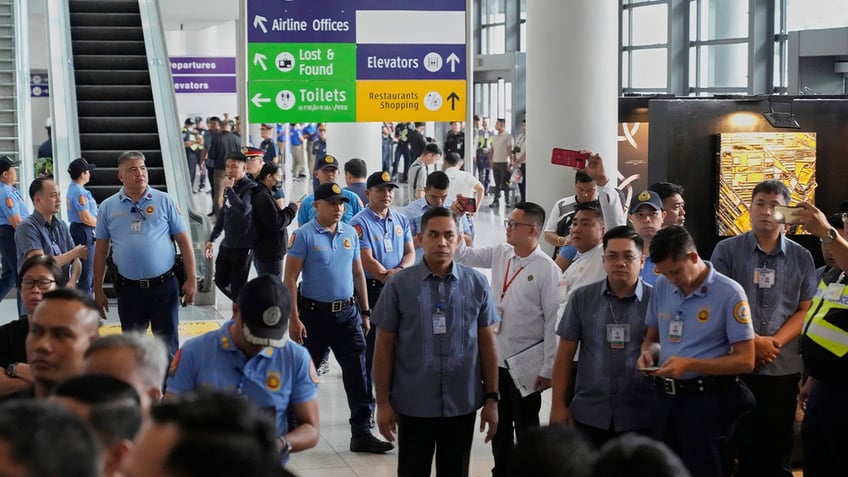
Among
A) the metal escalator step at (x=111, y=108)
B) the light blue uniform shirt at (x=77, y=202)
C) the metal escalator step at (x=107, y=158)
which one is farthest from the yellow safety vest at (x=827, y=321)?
the metal escalator step at (x=111, y=108)

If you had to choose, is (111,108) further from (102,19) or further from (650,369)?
(650,369)

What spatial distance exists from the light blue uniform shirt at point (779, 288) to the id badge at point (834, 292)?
0.37m

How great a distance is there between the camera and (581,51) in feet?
34.6

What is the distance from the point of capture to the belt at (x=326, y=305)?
7.54m

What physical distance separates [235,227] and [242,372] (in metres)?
6.82

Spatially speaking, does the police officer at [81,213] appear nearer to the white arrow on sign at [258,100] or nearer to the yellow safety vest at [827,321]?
the white arrow on sign at [258,100]

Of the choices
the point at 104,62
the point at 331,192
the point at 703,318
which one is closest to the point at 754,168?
the point at 331,192

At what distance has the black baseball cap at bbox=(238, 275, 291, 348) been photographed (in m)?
4.05

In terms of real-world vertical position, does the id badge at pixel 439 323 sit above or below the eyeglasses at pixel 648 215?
below

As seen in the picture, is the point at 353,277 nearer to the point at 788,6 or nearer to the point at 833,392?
the point at 833,392

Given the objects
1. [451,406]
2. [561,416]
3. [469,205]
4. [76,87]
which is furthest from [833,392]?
[76,87]

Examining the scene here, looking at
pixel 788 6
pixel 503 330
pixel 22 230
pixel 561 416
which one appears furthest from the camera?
pixel 788 6

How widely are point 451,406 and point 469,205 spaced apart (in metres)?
2.31

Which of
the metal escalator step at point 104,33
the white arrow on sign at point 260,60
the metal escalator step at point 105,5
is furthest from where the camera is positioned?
the metal escalator step at point 105,5
